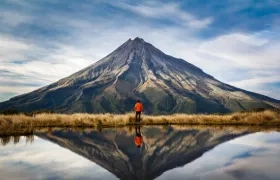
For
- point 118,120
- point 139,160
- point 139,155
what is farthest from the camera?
point 118,120

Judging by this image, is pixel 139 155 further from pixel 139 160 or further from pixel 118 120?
pixel 118 120

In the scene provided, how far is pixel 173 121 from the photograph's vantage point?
29609mm

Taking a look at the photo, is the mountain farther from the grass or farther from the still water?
the grass

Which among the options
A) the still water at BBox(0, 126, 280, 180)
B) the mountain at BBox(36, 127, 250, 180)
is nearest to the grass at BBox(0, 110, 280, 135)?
the mountain at BBox(36, 127, 250, 180)

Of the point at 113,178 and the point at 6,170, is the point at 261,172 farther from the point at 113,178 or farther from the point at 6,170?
the point at 6,170

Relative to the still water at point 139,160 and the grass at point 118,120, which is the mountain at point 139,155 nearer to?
the still water at point 139,160

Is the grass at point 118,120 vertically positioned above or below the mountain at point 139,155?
above

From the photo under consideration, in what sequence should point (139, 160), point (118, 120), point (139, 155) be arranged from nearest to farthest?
point (139, 160) → point (139, 155) → point (118, 120)

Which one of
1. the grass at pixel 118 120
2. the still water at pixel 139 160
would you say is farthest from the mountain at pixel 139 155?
the grass at pixel 118 120

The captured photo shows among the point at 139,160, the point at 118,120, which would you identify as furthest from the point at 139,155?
the point at 118,120

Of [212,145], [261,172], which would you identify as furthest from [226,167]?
[212,145]

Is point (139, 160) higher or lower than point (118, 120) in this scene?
lower

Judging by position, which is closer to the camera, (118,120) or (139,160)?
(139,160)

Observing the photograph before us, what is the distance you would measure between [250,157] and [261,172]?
267 cm
